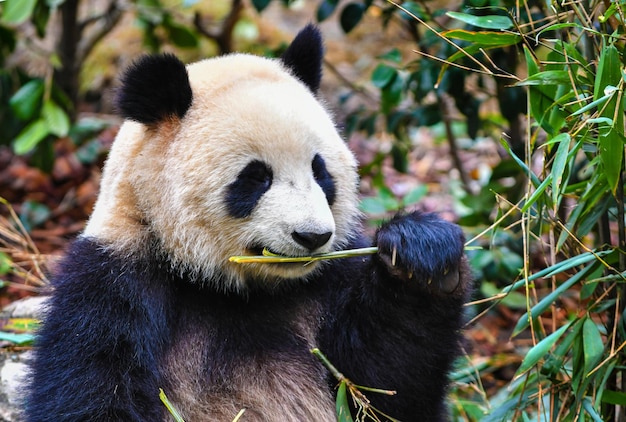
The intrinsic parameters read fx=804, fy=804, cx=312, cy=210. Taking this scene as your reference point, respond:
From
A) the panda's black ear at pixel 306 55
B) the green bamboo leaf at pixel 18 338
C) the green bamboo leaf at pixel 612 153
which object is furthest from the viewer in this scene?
the green bamboo leaf at pixel 18 338

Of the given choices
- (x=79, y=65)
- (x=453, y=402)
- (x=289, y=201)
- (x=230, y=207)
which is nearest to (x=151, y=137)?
(x=230, y=207)

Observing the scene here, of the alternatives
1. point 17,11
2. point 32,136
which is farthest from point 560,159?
point 32,136

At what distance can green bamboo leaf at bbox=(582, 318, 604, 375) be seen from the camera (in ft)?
9.18

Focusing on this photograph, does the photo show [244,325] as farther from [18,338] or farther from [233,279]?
[18,338]

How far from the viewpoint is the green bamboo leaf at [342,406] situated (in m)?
2.94

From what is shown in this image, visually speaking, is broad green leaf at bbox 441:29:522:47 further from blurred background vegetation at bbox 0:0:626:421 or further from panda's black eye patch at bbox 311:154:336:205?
panda's black eye patch at bbox 311:154:336:205

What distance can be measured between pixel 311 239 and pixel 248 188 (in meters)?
0.35

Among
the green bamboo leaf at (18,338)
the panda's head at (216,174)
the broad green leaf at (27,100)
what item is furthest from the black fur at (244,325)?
the broad green leaf at (27,100)

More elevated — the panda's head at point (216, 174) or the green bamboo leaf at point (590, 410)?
the panda's head at point (216, 174)

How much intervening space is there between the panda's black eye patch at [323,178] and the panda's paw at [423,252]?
0.80ft

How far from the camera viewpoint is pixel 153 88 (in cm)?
299

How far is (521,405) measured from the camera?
10.3 feet

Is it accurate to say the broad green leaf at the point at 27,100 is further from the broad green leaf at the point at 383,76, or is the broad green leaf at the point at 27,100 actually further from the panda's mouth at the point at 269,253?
the panda's mouth at the point at 269,253

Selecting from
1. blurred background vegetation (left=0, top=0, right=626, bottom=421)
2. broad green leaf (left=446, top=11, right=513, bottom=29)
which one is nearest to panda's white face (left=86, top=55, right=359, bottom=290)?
blurred background vegetation (left=0, top=0, right=626, bottom=421)
